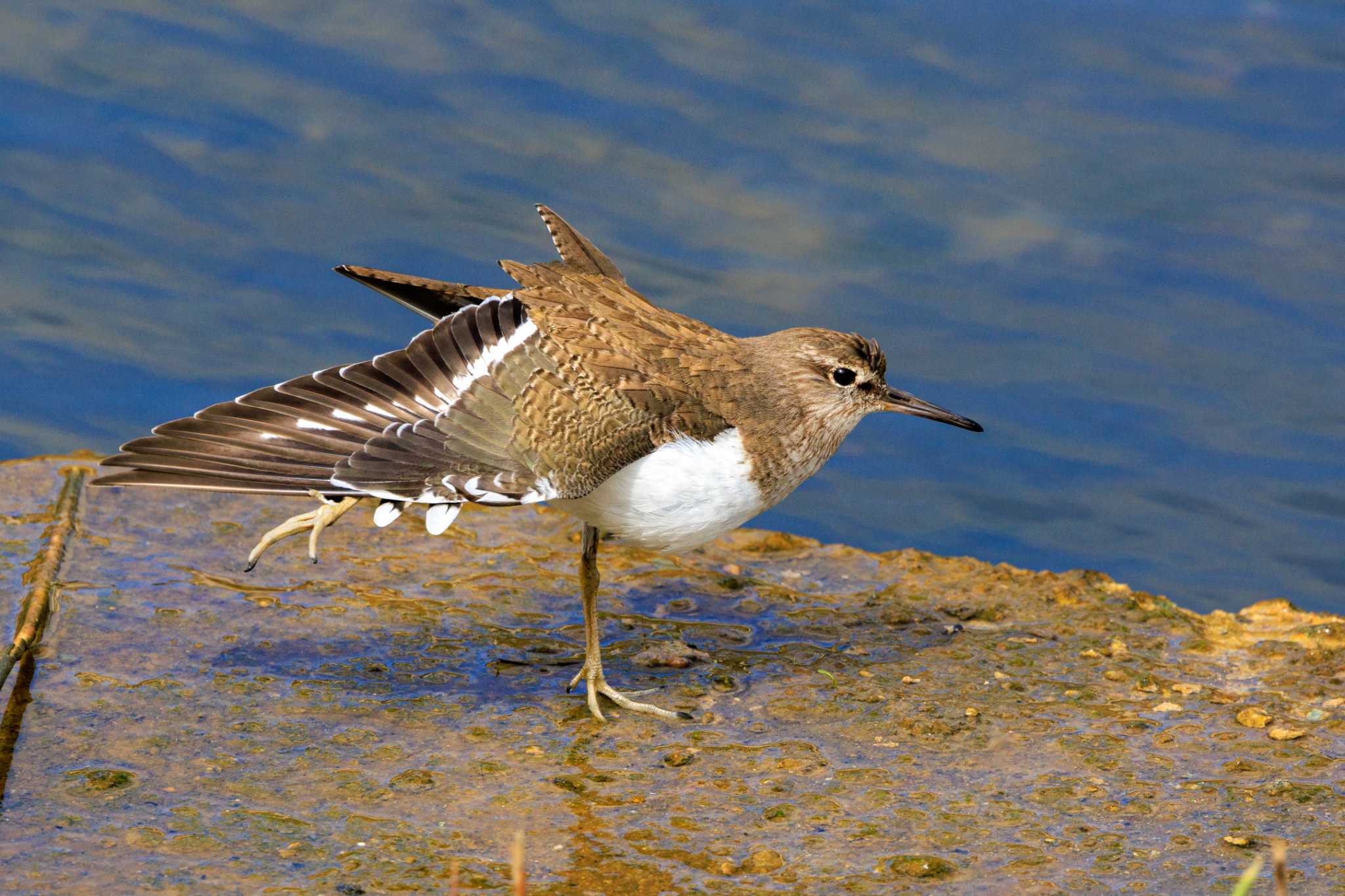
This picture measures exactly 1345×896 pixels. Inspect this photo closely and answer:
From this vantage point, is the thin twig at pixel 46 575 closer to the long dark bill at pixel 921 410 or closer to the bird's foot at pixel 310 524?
the bird's foot at pixel 310 524

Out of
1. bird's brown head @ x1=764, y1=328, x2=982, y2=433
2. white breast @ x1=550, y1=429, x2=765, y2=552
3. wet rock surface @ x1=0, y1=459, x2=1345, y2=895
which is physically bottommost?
wet rock surface @ x1=0, y1=459, x2=1345, y2=895

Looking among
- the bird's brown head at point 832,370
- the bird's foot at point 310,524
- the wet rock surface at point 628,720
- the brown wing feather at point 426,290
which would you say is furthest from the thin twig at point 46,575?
the bird's brown head at point 832,370

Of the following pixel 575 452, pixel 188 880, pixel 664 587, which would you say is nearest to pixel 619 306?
pixel 575 452

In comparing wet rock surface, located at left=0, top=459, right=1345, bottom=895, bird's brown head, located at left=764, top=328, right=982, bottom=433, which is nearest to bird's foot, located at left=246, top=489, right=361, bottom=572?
wet rock surface, located at left=0, top=459, right=1345, bottom=895

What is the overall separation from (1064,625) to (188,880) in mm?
3741

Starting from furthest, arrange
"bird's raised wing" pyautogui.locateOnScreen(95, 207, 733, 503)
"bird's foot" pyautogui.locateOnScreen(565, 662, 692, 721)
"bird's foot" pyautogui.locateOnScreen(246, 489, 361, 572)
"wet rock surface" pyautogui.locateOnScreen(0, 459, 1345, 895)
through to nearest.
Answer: "bird's foot" pyautogui.locateOnScreen(246, 489, 361, 572), "bird's foot" pyautogui.locateOnScreen(565, 662, 692, 721), "bird's raised wing" pyautogui.locateOnScreen(95, 207, 733, 503), "wet rock surface" pyautogui.locateOnScreen(0, 459, 1345, 895)

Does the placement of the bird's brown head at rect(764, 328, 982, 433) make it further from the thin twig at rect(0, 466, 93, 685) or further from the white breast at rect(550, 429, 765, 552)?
the thin twig at rect(0, 466, 93, 685)

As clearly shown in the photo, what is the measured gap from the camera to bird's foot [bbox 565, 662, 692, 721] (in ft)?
17.8

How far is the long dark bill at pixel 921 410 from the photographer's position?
625 cm

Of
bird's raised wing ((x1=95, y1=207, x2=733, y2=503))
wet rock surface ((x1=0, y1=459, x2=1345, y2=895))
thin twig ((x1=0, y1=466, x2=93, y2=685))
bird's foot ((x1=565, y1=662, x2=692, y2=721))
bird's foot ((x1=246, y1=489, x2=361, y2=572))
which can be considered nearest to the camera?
wet rock surface ((x1=0, y1=459, x2=1345, y2=895))

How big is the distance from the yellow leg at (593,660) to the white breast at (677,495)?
25cm

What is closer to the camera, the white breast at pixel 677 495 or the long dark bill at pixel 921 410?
the white breast at pixel 677 495

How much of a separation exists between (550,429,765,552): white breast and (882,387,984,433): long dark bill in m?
0.96

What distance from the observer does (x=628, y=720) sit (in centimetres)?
541
